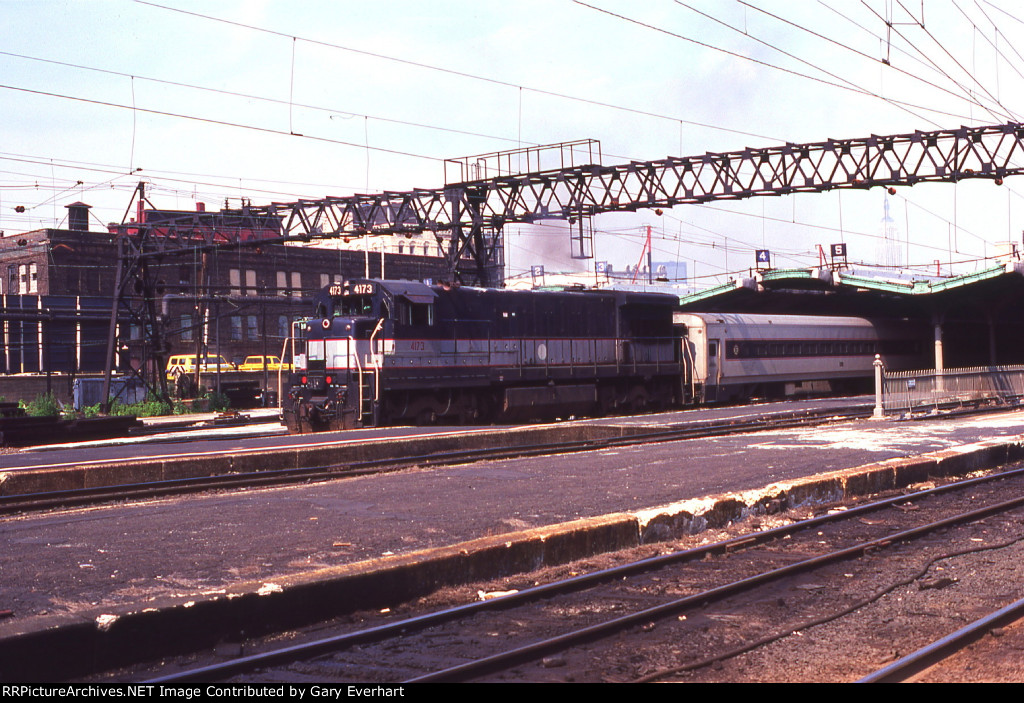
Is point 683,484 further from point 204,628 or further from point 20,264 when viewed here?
point 20,264

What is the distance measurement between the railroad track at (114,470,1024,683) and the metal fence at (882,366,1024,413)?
55.0 feet

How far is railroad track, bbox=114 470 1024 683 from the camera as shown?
5.75 meters

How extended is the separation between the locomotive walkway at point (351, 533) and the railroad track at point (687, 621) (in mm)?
418

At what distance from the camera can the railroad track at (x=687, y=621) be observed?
18.9 feet

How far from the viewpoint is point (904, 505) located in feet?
40.6

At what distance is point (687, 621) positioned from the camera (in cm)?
693

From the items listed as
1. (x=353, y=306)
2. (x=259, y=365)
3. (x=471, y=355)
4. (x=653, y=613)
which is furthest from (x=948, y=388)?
(x=259, y=365)

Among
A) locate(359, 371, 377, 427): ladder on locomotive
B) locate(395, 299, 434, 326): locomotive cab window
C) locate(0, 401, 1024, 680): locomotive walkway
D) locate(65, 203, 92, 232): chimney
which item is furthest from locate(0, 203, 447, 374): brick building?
locate(0, 401, 1024, 680): locomotive walkway

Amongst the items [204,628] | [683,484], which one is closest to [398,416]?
[683,484]

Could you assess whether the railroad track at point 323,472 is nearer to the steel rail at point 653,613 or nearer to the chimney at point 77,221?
the steel rail at point 653,613

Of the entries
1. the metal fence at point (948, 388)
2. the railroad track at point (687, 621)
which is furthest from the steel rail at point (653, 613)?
the metal fence at point (948, 388)

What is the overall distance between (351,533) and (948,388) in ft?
78.9

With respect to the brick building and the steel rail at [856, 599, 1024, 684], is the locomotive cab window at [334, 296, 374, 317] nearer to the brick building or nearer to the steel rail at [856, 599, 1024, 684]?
the brick building

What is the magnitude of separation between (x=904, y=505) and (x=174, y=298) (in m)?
32.3
